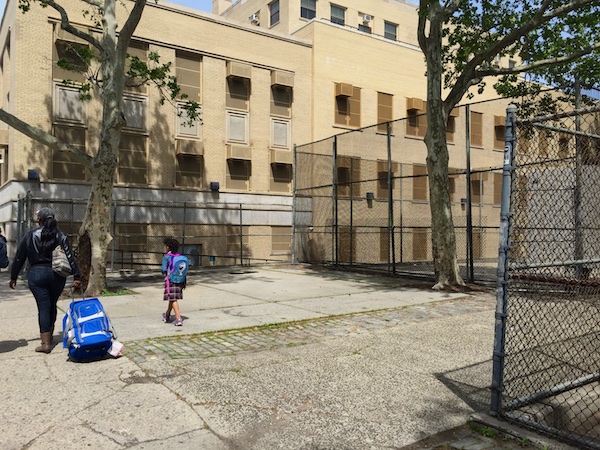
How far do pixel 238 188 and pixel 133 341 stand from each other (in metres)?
16.5

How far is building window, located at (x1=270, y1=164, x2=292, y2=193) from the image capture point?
23938 mm

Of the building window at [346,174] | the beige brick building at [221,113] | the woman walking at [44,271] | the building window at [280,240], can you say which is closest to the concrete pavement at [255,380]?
the woman walking at [44,271]

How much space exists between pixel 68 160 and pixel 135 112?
3.29 m

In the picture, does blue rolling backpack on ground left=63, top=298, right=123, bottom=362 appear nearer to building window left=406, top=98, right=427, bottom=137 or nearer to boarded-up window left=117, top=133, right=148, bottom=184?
boarded-up window left=117, top=133, right=148, bottom=184

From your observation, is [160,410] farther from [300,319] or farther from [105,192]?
[105,192]

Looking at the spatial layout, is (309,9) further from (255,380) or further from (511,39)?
(255,380)

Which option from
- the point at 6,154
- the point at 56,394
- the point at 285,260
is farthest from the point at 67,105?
the point at 56,394

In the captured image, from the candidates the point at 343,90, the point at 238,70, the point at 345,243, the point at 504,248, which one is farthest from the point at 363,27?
the point at 504,248

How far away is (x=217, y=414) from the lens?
4.32 metres

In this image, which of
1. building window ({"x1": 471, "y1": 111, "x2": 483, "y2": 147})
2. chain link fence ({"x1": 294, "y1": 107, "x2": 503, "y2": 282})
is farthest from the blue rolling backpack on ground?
building window ({"x1": 471, "y1": 111, "x2": 483, "y2": 147})

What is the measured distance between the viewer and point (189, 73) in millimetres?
21781

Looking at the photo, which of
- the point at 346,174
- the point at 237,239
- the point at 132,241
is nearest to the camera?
the point at 132,241

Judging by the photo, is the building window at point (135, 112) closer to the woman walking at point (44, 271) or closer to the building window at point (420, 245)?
the building window at point (420, 245)

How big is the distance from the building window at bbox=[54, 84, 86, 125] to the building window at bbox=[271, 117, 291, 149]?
8.41 m
